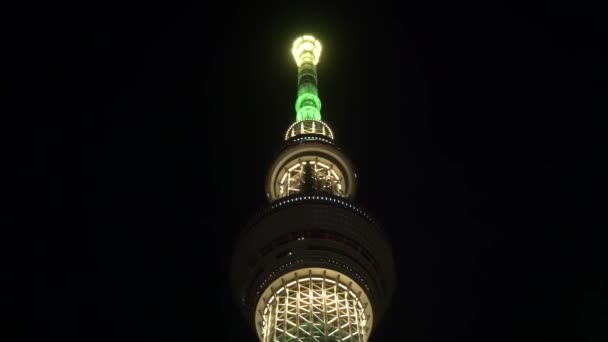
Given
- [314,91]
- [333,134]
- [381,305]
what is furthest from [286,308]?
[314,91]

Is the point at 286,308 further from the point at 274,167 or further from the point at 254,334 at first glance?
the point at 274,167

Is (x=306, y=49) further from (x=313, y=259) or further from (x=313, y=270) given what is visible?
(x=313, y=270)

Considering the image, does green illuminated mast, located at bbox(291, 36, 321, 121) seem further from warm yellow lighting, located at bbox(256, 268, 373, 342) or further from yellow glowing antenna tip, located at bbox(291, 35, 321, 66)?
warm yellow lighting, located at bbox(256, 268, 373, 342)

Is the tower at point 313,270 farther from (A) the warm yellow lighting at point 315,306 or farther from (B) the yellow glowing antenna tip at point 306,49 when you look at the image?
(B) the yellow glowing antenna tip at point 306,49

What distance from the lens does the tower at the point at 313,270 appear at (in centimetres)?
3228

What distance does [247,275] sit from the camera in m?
33.2

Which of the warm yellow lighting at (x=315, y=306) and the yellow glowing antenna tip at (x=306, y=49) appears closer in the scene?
the warm yellow lighting at (x=315, y=306)

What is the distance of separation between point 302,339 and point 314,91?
64.2ft

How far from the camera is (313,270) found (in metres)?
32.5

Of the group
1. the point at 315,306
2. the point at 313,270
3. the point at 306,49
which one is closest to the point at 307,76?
the point at 306,49

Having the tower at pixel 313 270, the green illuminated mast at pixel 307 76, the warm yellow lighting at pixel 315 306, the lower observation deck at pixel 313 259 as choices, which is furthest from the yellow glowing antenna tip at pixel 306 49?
the warm yellow lighting at pixel 315 306

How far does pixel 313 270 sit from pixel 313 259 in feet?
1.55

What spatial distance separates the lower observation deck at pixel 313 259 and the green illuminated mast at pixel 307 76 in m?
11.5

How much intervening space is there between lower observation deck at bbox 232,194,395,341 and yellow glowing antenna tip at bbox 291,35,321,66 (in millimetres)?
17956
